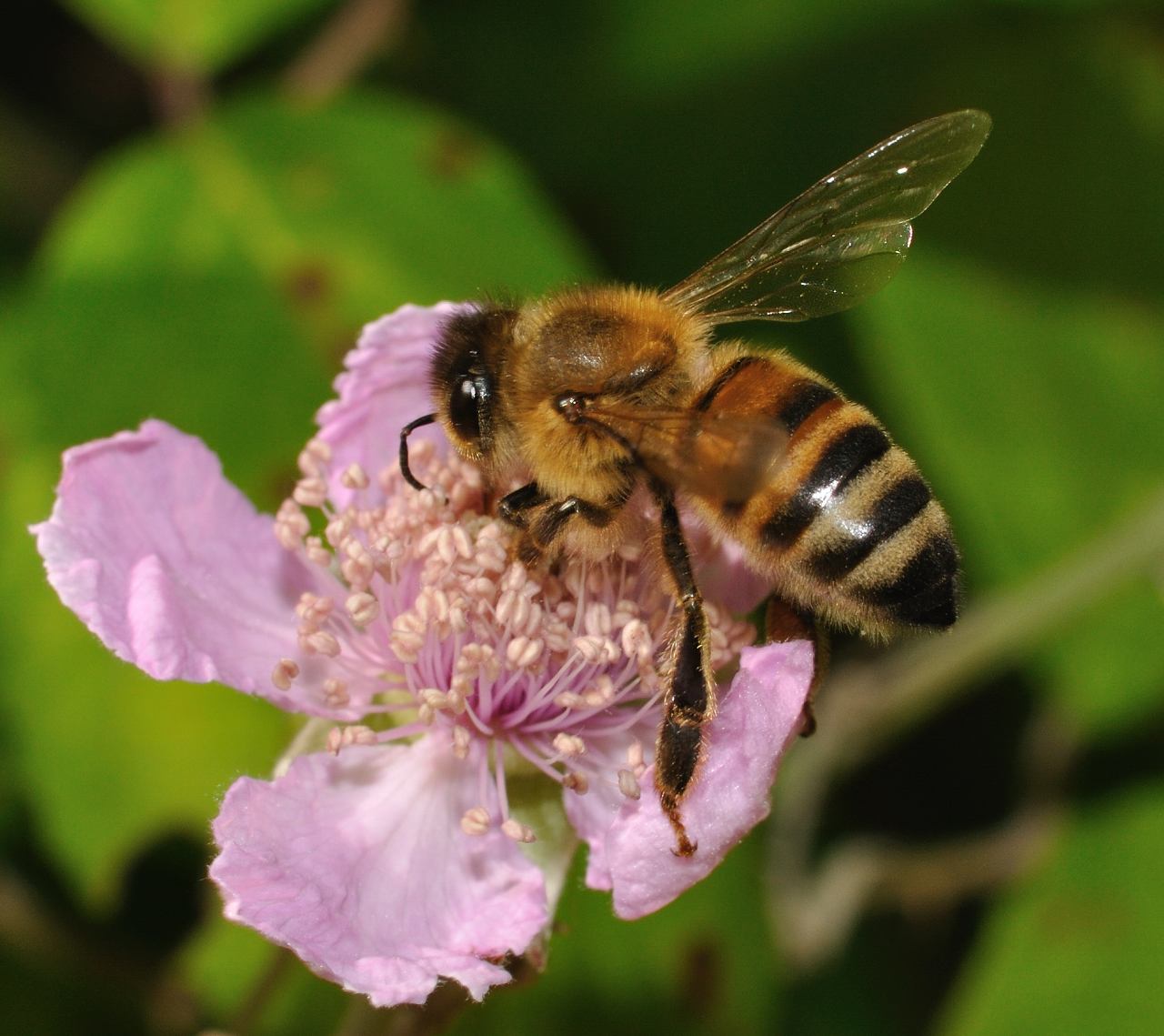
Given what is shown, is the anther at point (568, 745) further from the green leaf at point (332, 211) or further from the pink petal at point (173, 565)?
the green leaf at point (332, 211)

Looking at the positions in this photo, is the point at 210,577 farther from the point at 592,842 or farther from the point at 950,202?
the point at 950,202

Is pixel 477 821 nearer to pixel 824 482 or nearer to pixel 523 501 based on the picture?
pixel 523 501

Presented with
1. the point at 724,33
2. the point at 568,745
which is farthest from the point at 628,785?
the point at 724,33

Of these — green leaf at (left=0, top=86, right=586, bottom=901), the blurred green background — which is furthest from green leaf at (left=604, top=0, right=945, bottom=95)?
Answer: green leaf at (left=0, top=86, right=586, bottom=901)

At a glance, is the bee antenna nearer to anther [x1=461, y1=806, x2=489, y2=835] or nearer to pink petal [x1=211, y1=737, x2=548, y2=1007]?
pink petal [x1=211, y1=737, x2=548, y2=1007]

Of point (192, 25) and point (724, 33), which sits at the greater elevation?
point (192, 25)

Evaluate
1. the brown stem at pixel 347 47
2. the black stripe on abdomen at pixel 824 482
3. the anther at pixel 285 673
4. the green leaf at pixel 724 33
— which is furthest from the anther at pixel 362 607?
the green leaf at pixel 724 33

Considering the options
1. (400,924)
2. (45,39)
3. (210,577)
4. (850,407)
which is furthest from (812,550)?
(45,39)
